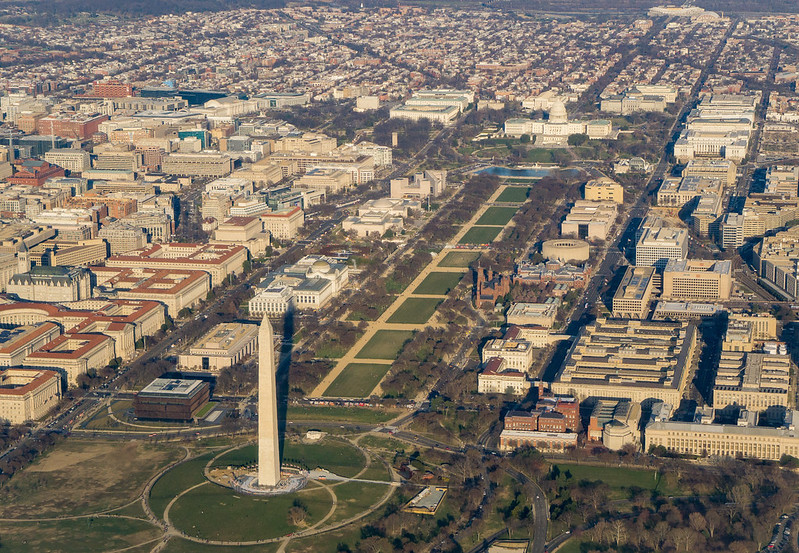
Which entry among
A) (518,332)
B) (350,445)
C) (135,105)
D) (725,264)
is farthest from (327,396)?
(135,105)

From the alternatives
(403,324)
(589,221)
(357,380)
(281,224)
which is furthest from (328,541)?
(589,221)

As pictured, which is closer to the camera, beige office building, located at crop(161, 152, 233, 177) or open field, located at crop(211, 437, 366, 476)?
open field, located at crop(211, 437, 366, 476)

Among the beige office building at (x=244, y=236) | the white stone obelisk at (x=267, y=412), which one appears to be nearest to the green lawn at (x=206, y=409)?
the white stone obelisk at (x=267, y=412)

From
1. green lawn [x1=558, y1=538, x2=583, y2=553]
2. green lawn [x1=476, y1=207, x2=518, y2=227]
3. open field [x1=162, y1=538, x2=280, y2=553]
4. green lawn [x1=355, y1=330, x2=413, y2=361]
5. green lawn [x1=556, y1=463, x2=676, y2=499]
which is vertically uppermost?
green lawn [x1=476, y1=207, x2=518, y2=227]

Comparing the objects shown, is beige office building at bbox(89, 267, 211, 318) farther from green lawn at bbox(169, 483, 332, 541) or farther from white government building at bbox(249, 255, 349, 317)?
green lawn at bbox(169, 483, 332, 541)

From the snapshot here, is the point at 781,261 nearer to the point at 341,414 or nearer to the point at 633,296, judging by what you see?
the point at 633,296

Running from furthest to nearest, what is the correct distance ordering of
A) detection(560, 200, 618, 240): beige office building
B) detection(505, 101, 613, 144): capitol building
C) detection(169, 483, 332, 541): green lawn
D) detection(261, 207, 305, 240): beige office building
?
1. detection(505, 101, 613, 144): capitol building
2. detection(261, 207, 305, 240): beige office building
3. detection(560, 200, 618, 240): beige office building
4. detection(169, 483, 332, 541): green lawn

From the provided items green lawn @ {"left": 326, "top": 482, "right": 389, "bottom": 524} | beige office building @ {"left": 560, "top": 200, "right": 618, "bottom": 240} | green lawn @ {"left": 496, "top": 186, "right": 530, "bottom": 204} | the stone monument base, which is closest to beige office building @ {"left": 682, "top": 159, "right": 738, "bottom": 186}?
green lawn @ {"left": 496, "top": 186, "right": 530, "bottom": 204}

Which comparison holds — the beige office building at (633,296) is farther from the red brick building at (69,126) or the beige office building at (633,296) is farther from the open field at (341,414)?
the red brick building at (69,126)

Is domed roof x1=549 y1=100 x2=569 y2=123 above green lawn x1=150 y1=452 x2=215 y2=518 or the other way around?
above
